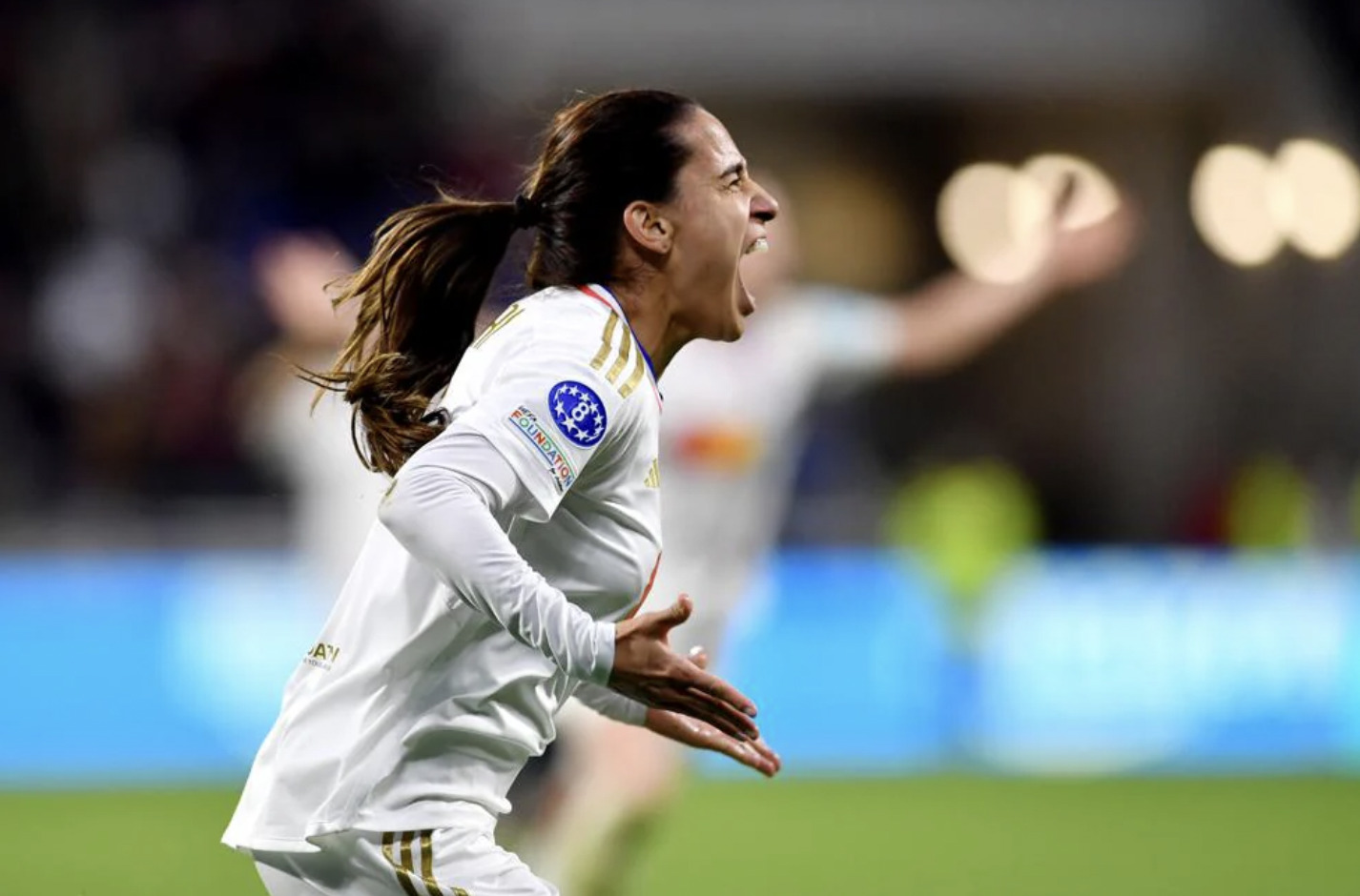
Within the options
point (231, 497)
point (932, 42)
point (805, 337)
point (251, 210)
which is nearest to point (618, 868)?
point (805, 337)

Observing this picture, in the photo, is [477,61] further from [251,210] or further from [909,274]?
[909,274]

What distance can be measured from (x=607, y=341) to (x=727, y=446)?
3761 millimetres

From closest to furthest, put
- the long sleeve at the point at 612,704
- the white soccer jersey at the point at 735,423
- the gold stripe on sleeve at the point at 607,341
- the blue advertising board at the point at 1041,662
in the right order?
the gold stripe on sleeve at the point at 607,341 < the long sleeve at the point at 612,704 < the white soccer jersey at the point at 735,423 < the blue advertising board at the point at 1041,662

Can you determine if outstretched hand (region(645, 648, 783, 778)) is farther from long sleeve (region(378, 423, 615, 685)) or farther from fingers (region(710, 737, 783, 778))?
long sleeve (region(378, 423, 615, 685))

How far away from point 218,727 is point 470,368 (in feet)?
24.2

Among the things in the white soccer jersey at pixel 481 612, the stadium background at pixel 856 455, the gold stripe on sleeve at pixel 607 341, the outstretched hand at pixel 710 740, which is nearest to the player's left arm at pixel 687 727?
the outstretched hand at pixel 710 740

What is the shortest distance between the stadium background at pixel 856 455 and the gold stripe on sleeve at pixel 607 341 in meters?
0.44

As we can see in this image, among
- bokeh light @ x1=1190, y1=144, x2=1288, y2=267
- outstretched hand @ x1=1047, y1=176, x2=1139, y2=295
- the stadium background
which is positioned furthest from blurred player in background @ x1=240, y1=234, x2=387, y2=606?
bokeh light @ x1=1190, y1=144, x2=1288, y2=267

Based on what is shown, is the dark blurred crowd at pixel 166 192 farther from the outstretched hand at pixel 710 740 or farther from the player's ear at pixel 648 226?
the player's ear at pixel 648 226

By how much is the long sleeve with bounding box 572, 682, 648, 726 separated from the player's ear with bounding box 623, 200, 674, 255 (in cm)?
78

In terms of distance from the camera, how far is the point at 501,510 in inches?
120

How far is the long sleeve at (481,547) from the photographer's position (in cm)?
293

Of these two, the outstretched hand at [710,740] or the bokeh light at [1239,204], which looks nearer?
the outstretched hand at [710,740]

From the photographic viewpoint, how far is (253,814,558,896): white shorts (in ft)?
10.4
